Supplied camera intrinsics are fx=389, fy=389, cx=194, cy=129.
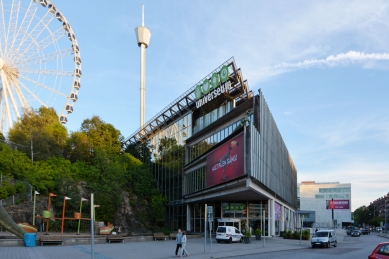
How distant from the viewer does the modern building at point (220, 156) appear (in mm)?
40250

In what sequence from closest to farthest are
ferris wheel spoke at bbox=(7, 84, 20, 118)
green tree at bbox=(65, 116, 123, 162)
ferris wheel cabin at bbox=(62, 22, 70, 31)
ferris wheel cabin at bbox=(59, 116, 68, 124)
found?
ferris wheel spoke at bbox=(7, 84, 20, 118) < ferris wheel cabin at bbox=(59, 116, 68, 124) < ferris wheel cabin at bbox=(62, 22, 70, 31) < green tree at bbox=(65, 116, 123, 162)

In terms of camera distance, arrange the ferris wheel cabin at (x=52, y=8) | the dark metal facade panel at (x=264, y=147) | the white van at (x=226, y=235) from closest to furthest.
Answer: the white van at (x=226, y=235)
the dark metal facade panel at (x=264, y=147)
the ferris wheel cabin at (x=52, y=8)

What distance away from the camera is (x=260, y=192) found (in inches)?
1620

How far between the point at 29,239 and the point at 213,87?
26755 mm

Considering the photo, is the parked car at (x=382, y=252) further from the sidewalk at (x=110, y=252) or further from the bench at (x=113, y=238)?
the bench at (x=113, y=238)

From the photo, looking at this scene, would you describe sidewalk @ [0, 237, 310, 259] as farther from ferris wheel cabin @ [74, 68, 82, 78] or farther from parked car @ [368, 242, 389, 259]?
ferris wheel cabin @ [74, 68, 82, 78]

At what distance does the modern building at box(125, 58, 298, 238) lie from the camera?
40250 mm

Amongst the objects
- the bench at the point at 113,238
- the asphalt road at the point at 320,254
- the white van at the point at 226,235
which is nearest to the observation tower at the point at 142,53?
the white van at the point at 226,235

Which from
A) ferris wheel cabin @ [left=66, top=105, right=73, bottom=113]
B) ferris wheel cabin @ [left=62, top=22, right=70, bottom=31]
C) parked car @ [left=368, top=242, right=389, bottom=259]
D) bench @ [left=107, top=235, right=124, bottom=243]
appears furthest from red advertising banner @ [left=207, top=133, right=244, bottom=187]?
ferris wheel cabin @ [left=62, top=22, right=70, bottom=31]

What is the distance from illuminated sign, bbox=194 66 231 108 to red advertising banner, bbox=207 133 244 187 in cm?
669

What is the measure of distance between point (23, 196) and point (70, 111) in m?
15.3

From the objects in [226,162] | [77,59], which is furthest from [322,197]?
[77,59]

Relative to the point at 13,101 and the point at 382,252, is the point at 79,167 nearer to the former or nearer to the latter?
the point at 13,101

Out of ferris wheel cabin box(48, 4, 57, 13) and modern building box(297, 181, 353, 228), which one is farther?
modern building box(297, 181, 353, 228)
